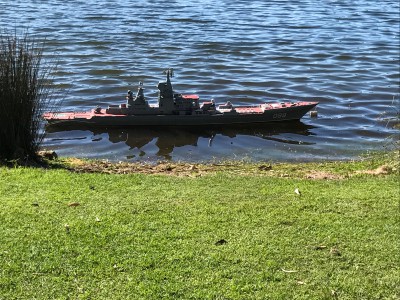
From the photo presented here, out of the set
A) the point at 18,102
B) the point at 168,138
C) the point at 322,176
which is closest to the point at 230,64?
the point at 168,138

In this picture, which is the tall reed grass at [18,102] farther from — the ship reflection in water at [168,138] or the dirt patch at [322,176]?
the dirt patch at [322,176]

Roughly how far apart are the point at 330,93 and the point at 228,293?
13535 millimetres

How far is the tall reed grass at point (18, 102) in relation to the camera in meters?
8.77

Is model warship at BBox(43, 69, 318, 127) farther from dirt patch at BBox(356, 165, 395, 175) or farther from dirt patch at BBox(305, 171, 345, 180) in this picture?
dirt patch at BBox(356, 165, 395, 175)

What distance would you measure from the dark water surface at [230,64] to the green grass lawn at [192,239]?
5.23 meters

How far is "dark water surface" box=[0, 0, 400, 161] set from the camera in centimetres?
1396

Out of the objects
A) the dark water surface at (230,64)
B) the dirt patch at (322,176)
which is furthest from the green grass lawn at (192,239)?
the dark water surface at (230,64)

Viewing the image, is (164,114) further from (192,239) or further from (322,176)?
(192,239)

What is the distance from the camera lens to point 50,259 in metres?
5.57

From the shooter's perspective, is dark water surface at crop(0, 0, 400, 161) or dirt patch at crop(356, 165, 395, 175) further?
→ dark water surface at crop(0, 0, 400, 161)

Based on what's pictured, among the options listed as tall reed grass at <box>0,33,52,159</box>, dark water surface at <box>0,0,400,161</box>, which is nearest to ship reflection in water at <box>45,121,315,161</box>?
dark water surface at <box>0,0,400,161</box>

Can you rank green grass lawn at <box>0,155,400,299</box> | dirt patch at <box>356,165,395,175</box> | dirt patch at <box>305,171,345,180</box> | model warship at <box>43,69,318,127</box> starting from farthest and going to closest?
1. model warship at <box>43,69,318,127</box>
2. dirt patch at <box>356,165,395,175</box>
3. dirt patch at <box>305,171,345,180</box>
4. green grass lawn at <box>0,155,400,299</box>

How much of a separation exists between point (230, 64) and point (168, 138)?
714 centimetres

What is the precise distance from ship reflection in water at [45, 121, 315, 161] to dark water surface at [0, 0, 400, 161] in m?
0.02
